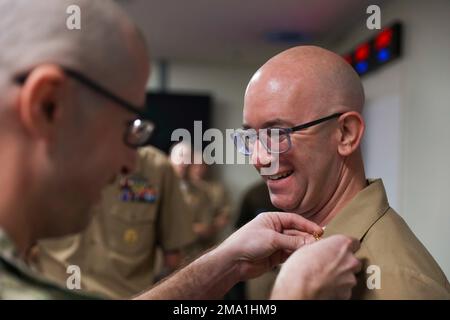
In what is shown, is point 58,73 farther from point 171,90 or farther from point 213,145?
point 171,90

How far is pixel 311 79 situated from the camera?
860 millimetres

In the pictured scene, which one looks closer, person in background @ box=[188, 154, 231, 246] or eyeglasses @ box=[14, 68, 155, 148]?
eyeglasses @ box=[14, 68, 155, 148]

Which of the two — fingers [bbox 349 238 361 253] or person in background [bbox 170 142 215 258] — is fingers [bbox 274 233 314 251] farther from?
person in background [bbox 170 142 215 258]

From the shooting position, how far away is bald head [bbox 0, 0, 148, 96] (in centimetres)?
55

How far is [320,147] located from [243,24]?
0.77m

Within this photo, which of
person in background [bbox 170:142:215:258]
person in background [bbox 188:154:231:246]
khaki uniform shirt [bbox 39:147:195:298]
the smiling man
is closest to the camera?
the smiling man

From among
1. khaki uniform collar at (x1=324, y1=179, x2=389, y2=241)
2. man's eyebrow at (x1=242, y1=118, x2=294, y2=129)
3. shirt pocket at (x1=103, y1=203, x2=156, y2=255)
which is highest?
man's eyebrow at (x1=242, y1=118, x2=294, y2=129)

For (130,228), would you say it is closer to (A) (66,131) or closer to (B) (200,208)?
(A) (66,131)

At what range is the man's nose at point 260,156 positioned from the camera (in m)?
0.91

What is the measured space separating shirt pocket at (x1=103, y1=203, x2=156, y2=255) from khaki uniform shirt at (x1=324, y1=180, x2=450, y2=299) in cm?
125

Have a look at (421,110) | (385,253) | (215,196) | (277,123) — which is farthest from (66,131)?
(215,196)

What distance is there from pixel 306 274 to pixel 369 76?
0.60 metres

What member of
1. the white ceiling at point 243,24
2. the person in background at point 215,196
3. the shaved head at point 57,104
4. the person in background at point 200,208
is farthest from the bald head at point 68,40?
→ the person in background at point 215,196

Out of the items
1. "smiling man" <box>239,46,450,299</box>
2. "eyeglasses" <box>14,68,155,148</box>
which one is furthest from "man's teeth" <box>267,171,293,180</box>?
"eyeglasses" <box>14,68,155,148</box>
